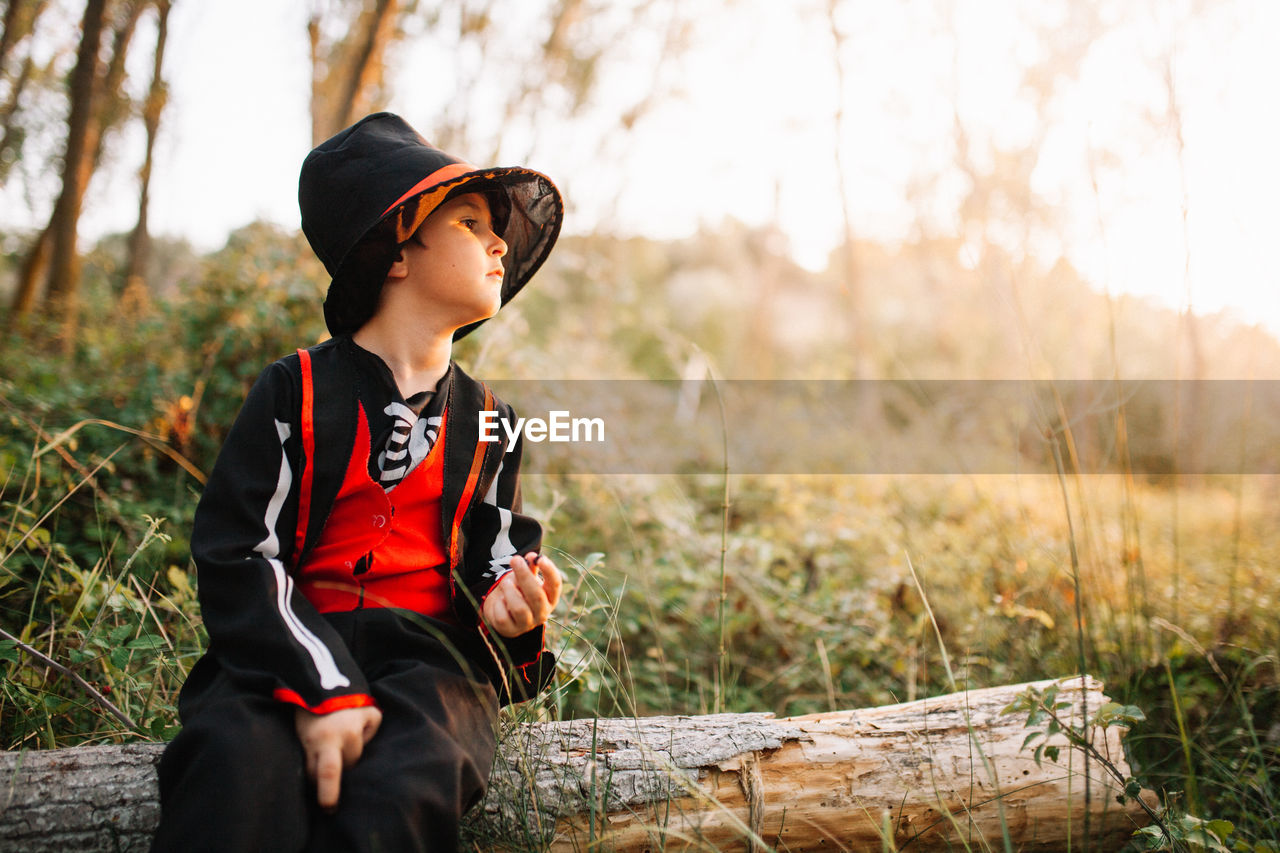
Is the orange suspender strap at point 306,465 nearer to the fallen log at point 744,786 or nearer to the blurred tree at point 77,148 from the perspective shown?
the fallen log at point 744,786

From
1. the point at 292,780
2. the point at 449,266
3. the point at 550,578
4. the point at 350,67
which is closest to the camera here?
the point at 292,780

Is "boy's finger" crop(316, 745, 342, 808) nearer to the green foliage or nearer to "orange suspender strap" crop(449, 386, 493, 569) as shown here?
"orange suspender strap" crop(449, 386, 493, 569)

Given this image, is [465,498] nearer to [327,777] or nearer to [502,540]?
[502,540]

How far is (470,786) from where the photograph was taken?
1245mm

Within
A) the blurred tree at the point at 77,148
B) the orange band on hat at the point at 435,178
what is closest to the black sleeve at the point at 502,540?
the orange band on hat at the point at 435,178

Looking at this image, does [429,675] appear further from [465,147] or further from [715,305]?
[715,305]

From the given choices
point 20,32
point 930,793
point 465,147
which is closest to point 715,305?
point 465,147

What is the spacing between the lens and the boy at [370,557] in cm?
112

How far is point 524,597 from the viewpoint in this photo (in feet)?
4.40

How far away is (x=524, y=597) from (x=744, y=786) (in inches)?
27.3

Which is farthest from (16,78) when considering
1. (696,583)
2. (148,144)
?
(696,583)

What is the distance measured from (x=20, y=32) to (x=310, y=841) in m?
11.4

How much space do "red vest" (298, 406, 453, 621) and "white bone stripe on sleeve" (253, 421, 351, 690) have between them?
0.11 meters

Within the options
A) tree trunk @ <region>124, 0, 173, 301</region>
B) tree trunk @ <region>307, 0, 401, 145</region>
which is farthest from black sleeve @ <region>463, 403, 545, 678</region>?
tree trunk @ <region>124, 0, 173, 301</region>
